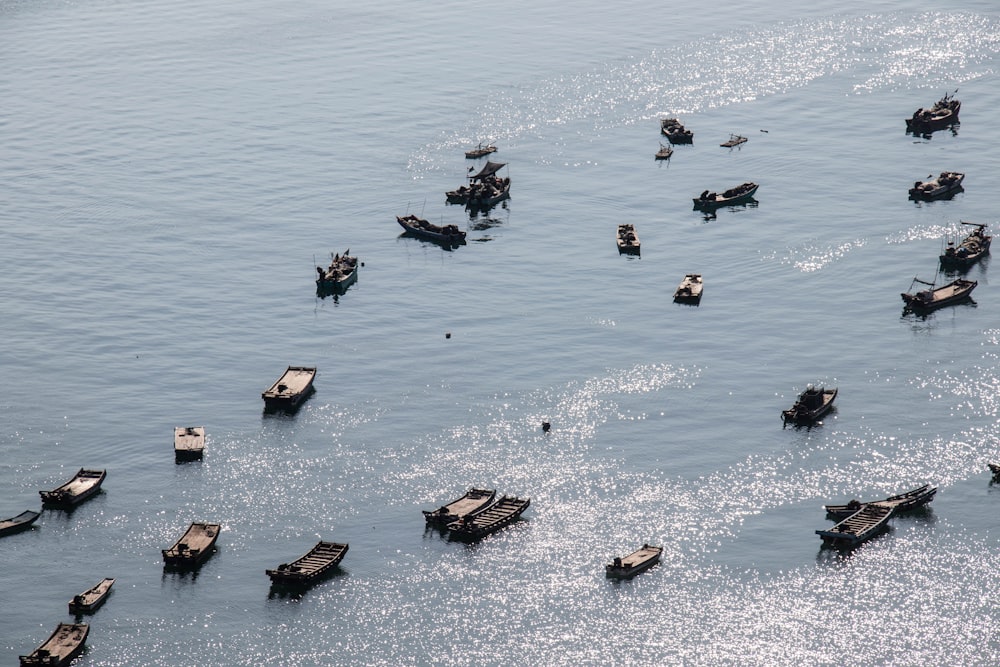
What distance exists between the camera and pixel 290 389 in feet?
493

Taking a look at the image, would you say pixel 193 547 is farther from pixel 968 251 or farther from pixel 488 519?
pixel 968 251

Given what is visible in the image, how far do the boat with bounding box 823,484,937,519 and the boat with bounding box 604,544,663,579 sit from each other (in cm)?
1693

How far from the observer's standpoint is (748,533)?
126438 mm

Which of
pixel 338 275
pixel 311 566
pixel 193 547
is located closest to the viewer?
pixel 311 566

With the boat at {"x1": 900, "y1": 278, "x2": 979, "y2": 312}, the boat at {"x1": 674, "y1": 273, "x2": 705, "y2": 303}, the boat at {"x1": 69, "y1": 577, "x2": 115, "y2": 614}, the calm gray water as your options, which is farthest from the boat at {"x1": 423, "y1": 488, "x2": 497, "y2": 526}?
the boat at {"x1": 900, "y1": 278, "x2": 979, "y2": 312}

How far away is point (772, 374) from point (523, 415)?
27613 mm

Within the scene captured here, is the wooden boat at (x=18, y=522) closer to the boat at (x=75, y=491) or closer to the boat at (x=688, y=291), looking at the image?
the boat at (x=75, y=491)

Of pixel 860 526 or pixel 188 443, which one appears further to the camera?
pixel 188 443

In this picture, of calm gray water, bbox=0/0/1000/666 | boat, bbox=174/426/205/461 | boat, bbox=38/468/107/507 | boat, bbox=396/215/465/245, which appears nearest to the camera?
calm gray water, bbox=0/0/1000/666

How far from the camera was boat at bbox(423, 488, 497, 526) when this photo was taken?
128m

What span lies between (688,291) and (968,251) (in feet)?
119

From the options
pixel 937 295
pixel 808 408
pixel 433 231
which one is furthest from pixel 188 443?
pixel 937 295

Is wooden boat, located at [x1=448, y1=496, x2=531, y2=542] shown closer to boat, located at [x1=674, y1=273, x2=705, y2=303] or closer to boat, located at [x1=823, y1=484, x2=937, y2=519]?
boat, located at [x1=823, y1=484, x2=937, y2=519]

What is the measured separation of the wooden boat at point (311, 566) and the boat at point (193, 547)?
6692mm
